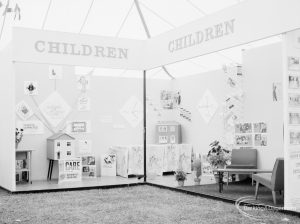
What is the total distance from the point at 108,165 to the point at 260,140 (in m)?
3.37

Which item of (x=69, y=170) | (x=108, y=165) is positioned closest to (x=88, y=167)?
(x=108, y=165)

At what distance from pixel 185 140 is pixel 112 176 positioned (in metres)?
2.18

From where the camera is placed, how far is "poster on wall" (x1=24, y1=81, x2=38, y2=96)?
30.2ft

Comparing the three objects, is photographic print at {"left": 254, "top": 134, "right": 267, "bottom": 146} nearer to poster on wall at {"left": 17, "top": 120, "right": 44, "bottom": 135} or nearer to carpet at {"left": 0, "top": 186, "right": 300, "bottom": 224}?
carpet at {"left": 0, "top": 186, "right": 300, "bottom": 224}

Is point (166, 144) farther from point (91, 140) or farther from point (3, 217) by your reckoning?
point (3, 217)

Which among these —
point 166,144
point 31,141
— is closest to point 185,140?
point 166,144

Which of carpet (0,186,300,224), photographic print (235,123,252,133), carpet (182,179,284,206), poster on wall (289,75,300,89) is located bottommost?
carpet (0,186,300,224)

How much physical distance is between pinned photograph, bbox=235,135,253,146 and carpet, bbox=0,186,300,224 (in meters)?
2.10

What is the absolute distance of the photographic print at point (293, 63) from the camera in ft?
18.0

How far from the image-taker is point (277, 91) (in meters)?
→ 8.16

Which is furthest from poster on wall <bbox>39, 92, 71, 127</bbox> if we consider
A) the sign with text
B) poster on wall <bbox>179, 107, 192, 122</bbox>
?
poster on wall <bbox>179, 107, 192, 122</bbox>

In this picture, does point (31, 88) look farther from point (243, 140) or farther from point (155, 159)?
point (243, 140)

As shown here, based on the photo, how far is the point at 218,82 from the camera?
9680mm

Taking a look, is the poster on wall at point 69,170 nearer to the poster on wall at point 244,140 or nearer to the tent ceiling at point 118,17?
the tent ceiling at point 118,17
